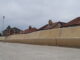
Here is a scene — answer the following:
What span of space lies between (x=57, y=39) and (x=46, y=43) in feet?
8.37

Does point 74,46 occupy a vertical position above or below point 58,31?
below

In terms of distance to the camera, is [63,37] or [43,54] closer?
[43,54]

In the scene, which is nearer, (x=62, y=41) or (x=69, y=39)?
(x=69, y=39)

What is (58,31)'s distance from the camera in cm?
2072

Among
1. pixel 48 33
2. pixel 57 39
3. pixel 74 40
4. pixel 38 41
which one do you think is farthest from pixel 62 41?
pixel 38 41

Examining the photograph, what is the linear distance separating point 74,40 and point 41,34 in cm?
899

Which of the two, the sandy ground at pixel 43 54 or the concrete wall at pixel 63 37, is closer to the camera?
the sandy ground at pixel 43 54

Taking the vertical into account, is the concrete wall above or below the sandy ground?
above

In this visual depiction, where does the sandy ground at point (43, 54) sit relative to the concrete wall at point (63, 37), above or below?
below

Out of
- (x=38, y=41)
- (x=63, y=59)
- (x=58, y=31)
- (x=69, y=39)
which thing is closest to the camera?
(x=63, y=59)

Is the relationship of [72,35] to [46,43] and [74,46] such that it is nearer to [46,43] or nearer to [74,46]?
[74,46]

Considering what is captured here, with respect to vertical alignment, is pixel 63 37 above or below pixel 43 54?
above

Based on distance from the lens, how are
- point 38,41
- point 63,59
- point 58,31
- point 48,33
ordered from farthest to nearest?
1. point 38,41
2. point 48,33
3. point 58,31
4. point 63,59

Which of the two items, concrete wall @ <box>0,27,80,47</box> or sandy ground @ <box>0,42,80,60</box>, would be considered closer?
sandy ground @ <box>0,42,80,60</box>
